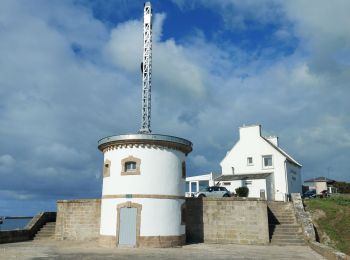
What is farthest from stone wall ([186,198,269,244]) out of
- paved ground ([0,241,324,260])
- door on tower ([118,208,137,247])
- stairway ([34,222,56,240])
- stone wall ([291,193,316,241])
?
stairway ([34,222,56,240])

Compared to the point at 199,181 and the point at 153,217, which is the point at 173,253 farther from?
the point at 199,181

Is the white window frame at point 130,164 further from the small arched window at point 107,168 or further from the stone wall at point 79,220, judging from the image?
the stone wall at point 79,220

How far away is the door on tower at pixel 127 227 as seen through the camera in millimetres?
22016

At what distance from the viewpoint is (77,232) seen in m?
27.2

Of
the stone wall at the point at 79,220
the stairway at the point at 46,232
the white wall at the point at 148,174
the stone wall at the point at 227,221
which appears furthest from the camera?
the stairway at the point at 46,232

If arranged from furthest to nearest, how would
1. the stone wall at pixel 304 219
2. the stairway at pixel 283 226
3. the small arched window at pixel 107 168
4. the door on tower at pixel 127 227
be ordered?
the small arched window at pixel 107 168 → the stairway at pixel 283 226 → the stone wall at pixel 304 219 → the door on tower at pixel 127 227

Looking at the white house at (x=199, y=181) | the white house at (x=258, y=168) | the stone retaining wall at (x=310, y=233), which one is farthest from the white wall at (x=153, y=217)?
the white house at (x=199, y=181)

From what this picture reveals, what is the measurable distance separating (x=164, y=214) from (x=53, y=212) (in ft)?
44.9

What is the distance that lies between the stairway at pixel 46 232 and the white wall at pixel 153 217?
7807 mm


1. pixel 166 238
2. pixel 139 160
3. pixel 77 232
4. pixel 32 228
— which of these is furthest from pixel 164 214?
pixel 32 228

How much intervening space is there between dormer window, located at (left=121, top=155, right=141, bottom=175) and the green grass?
536 inches

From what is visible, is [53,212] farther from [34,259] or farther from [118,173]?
[34,259]

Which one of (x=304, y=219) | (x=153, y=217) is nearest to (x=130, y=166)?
(x=153, y=217)

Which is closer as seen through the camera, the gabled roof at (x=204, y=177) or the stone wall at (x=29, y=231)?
the stone wall at (x=29, y=231)
